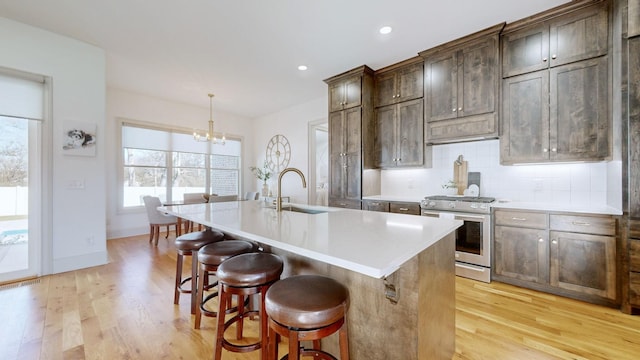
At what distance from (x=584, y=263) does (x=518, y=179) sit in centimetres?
108

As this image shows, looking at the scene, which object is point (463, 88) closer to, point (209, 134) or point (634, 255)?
point (634, 255)

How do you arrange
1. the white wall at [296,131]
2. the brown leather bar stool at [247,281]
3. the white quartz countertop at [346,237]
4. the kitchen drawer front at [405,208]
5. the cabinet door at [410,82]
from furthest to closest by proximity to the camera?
the white wall at [296,131] → the cabinet door at [410,82] → the kitchen drawer front at [405,208] → the brown leather bar stool at [247,281] → the white quartz countertop at [346,237]

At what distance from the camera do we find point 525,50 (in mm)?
2691

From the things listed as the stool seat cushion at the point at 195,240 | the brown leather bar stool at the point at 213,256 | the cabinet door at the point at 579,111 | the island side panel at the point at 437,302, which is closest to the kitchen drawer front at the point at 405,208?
the cabinet door at the point at 579,111

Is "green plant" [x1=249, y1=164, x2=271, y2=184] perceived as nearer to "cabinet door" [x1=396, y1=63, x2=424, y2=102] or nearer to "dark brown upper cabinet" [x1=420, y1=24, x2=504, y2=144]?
"cabinet door" [x1=396, y1=63, x2=424, y2=102]

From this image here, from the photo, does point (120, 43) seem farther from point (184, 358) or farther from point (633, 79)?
point (633, 79)

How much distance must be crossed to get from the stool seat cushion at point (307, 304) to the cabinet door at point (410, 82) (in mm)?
3126

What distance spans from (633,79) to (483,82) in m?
1.13

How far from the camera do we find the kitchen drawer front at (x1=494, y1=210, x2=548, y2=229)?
2.47m

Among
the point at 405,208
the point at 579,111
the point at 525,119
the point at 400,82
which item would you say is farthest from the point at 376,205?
the point at 579,111

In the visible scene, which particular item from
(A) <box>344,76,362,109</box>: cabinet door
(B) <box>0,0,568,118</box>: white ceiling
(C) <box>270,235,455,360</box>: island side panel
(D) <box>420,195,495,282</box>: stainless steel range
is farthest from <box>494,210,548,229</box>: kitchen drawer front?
(A) <box>344,76,362,109</box>: cabinet door

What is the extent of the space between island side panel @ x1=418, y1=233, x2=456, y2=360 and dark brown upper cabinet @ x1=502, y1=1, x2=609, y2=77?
7.91 feet

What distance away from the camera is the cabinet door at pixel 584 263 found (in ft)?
7.13

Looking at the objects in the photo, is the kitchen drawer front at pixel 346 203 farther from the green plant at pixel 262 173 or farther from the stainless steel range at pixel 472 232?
the green plant at pixel 262 173
